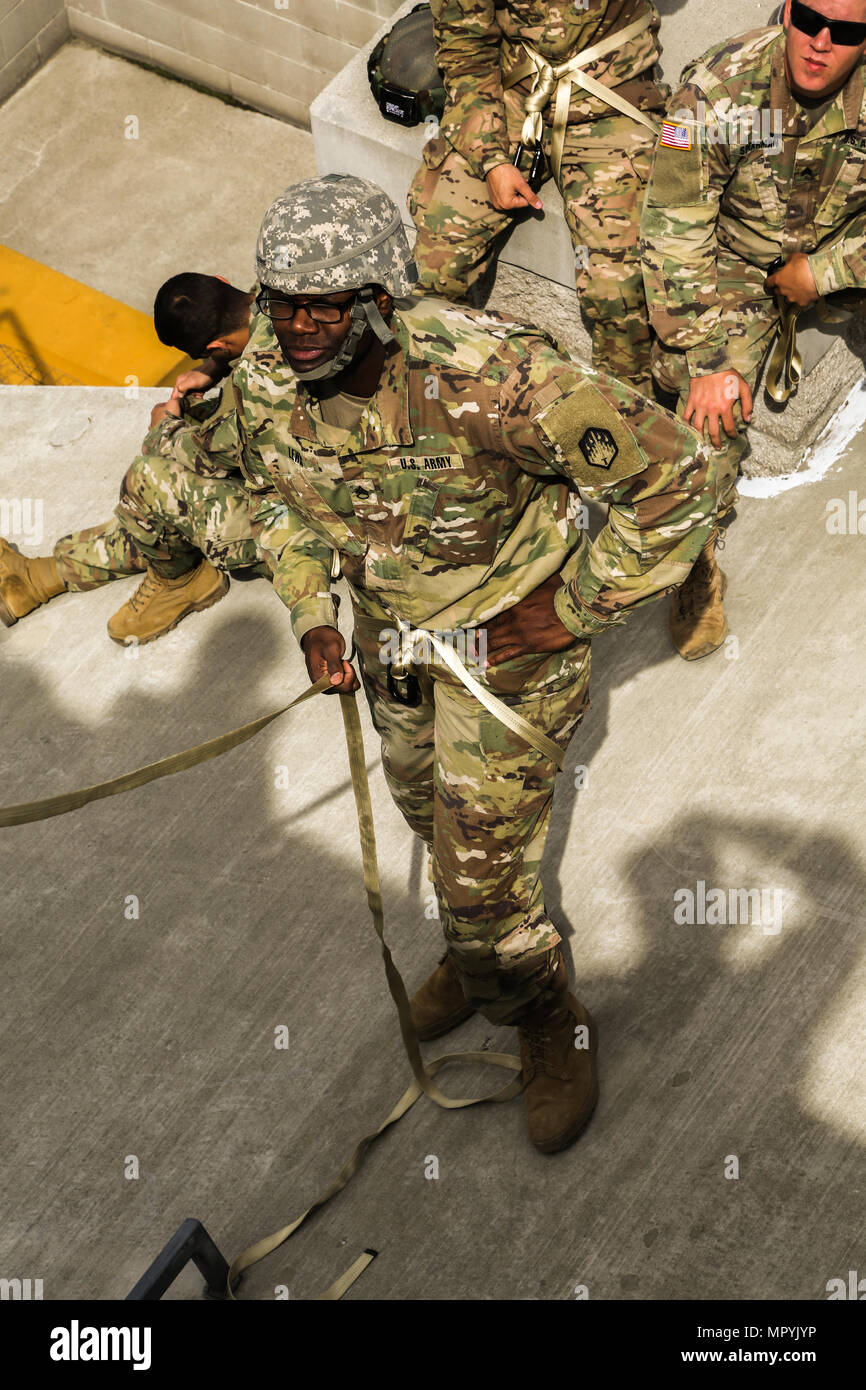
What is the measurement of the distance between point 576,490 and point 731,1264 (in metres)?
1.87

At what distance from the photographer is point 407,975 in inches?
168

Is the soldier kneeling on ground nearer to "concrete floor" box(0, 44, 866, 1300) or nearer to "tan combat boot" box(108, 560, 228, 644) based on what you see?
"tan combat boot" box(108, 560, 228, 644)

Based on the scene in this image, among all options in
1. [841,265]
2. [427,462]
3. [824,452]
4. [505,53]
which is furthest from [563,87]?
[427,462]

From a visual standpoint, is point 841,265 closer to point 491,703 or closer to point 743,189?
point 743,189

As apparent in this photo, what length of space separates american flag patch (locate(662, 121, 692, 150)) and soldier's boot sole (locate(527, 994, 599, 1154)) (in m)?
2.32

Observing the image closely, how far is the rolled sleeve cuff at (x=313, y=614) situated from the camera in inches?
141

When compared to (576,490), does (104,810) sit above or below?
below

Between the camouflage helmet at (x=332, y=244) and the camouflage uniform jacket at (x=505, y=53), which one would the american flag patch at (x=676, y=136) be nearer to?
the camouflage uniform jacket at (x=505, y=53)

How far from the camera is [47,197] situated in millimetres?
7996

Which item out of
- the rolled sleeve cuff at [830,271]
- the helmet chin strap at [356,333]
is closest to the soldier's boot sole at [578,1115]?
the helmet chin strap at [356,333]

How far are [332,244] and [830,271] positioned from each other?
6.23ft

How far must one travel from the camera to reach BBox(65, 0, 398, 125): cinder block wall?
7332 millimetres
